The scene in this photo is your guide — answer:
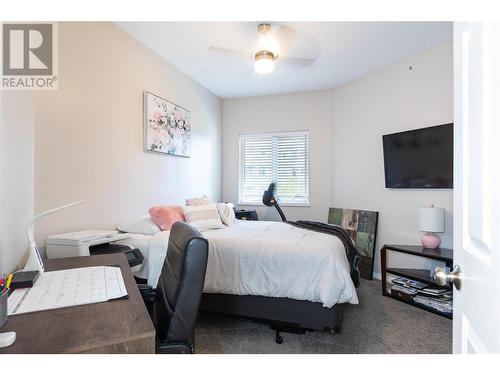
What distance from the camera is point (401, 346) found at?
6.88ft

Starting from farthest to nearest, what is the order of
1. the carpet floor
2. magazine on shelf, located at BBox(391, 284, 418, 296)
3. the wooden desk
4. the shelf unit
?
magazine on shelf, located at BBox(391, 284, 418, 296) → the shelf unit → the carpet floor → the wooden desk

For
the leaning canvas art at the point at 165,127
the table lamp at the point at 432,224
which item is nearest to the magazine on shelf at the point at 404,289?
the table lamp at the point at 432,224

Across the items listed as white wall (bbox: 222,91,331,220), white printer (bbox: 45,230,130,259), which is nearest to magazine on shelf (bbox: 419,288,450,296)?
white wall (bbox: 222,91,331,220)

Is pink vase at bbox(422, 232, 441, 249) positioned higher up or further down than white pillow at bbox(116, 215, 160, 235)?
further down

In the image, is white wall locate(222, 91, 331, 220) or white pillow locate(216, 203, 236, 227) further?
white wall locate(222, 91, 331, 220)

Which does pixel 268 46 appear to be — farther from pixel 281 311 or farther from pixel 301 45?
pixel 281 311

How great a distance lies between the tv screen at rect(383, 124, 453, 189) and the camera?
2994mm

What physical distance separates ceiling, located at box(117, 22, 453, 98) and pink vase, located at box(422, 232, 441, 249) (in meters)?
2.10

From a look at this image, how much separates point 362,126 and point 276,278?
9.31 feet

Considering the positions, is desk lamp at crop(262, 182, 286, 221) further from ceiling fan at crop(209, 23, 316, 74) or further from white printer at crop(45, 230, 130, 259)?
white printer at crop(45, 230, 130, 259)

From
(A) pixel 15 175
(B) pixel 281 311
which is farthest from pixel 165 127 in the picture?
(B) pixel 281 311

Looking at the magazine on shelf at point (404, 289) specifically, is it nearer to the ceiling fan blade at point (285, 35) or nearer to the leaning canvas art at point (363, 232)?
the leaning canvas art at point (363, 232)
